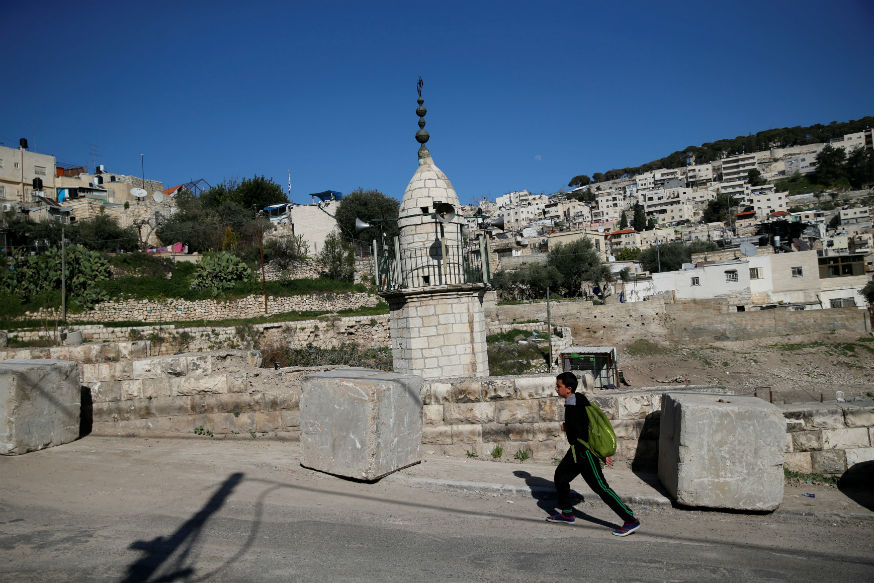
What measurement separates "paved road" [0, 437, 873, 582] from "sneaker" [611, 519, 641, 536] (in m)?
0.07

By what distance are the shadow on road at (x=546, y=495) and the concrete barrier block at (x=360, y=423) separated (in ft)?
3.97

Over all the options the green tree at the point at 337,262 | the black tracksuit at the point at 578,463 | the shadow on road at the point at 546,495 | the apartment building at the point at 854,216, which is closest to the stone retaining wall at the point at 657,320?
the green tree at the point at 337,262

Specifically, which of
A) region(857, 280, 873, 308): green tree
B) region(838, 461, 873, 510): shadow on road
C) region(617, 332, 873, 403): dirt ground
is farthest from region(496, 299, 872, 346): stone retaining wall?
region(838, 461, 873, 510): shadow on road

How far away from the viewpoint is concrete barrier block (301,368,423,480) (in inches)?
207

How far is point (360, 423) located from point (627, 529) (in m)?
2.47

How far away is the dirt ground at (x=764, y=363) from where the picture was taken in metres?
28.8

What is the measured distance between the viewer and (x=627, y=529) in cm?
427

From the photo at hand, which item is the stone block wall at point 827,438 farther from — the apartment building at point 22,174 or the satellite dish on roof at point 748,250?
the apartment building at point 22,174

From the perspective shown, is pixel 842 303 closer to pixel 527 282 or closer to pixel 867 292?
pixel 867 292

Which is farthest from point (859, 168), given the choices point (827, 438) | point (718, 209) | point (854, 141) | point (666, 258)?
point (827, 438)

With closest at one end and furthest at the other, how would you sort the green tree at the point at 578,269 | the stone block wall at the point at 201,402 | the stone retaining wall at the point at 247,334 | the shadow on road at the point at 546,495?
the shadow on road at the point at 546,495, the stone block wall at the point at 201,402, the stone retaining wall at the point at 247,334, the green tree at the point at 578,269

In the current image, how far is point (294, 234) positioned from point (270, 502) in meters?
41.8

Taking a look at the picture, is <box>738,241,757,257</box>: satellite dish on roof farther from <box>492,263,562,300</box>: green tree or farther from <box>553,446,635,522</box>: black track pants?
<box>553,446,635,522</box>: black track pants

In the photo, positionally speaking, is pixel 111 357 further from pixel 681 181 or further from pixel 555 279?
pixel 681 181
